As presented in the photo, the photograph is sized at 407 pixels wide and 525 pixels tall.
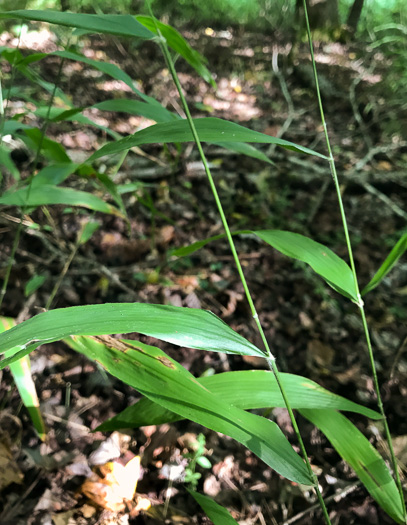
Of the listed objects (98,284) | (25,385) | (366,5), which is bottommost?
(25,385)

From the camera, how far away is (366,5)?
390 cm

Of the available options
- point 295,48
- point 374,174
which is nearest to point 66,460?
point 374,174

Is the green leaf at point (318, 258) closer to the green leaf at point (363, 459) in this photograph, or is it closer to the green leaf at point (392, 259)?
the green leaf at point (392, 259)

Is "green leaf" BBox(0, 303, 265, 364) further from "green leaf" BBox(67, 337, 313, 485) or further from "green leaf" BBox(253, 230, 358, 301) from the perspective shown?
"green leaf" BBox(253, 230, 358, 301)

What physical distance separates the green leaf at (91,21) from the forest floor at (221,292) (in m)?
0.40

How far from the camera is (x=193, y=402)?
16.4 inches

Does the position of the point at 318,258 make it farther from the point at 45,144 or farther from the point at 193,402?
the point at 45,144

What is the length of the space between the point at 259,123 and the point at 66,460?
2.13 meters

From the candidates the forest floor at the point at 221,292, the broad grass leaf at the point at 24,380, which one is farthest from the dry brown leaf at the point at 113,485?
the broad grass leaf at the point at 24,380

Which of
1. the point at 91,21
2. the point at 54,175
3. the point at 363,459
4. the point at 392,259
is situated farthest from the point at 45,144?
the point at 363,459

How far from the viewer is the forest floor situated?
79 cm

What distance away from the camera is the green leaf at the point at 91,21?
1.29 feet

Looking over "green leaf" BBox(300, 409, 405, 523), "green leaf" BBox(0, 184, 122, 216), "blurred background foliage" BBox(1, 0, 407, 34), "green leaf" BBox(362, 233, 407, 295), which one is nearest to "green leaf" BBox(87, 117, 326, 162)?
"green leaf" BBox(362, 233, 407, 295)

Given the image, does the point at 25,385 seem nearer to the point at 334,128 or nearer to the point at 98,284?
the point at 98,284
